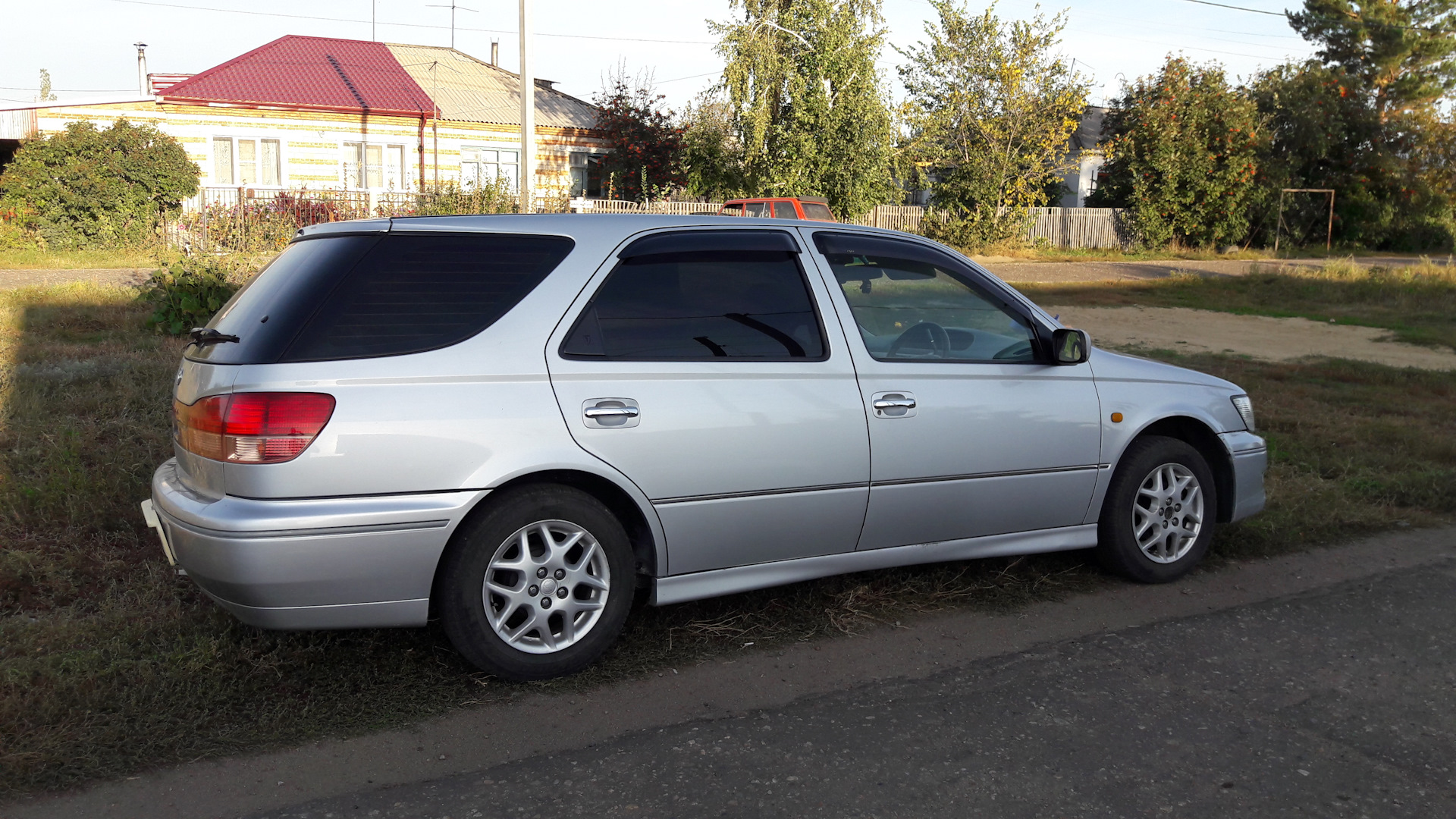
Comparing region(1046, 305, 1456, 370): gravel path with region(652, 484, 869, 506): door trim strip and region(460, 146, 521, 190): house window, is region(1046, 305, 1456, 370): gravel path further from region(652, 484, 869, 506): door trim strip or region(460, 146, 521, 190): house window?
region(460, 146, 521, 190): house window

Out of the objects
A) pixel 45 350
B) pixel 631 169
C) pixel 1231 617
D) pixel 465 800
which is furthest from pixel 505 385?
pixel 631 169

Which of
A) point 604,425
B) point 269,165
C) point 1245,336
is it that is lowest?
point 1245,336

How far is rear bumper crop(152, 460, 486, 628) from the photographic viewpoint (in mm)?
3449

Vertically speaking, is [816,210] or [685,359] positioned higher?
[816,210]

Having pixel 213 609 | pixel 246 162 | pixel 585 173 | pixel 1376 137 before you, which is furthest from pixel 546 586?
pixel 1376 137

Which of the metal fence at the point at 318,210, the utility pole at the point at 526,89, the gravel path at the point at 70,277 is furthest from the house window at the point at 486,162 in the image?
the utility pole at the point at 526,89

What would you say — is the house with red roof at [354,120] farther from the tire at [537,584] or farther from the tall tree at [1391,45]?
the tall tree at [1391,45]

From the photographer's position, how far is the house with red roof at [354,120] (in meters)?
28.0

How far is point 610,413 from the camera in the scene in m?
3.88

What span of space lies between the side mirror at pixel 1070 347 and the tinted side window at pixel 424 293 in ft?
7.11

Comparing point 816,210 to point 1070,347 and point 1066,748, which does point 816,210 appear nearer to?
point 1070,347

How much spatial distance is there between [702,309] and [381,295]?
3.89ft

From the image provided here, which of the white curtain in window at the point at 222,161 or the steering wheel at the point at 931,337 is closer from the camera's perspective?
the steering wheel at the point at 931,337

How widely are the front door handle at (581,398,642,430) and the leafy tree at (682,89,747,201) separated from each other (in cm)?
2881
